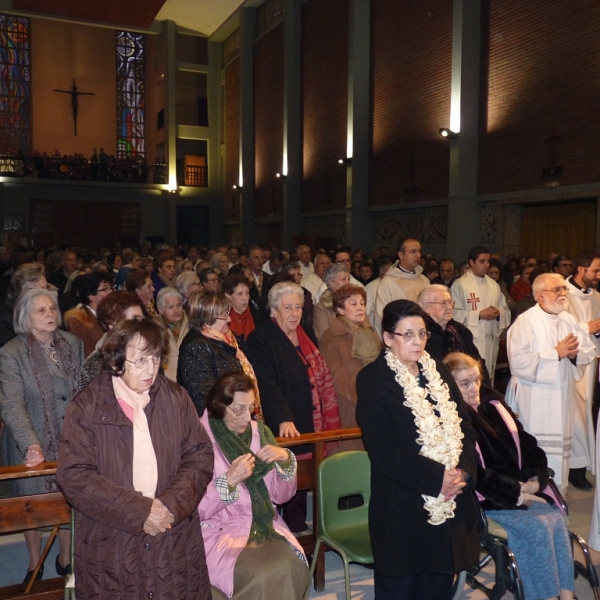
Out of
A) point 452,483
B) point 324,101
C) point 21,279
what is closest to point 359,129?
point 324,101

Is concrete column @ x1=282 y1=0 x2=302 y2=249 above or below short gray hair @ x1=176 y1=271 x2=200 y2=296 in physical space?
above

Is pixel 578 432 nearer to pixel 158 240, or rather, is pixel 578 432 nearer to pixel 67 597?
pixel 67 597

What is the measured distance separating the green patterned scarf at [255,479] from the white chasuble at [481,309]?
12.7ft

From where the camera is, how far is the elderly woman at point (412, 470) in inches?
110

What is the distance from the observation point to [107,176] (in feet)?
74.5

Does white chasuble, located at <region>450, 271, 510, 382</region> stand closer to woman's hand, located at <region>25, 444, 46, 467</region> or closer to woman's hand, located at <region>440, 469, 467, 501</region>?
woman's hand, located at <region>440, 469, 467, 501</region>

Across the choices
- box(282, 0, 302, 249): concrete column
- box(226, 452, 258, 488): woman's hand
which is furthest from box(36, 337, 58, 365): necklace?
box(282, 0, 302, 249): concrete column

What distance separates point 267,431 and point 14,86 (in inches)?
977

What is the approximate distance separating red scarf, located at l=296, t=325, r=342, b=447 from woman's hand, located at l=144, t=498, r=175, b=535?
5.23 feet

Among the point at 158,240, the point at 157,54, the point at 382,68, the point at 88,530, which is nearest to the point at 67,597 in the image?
the point at 88,530

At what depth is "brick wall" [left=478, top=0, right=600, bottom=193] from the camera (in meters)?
10.2

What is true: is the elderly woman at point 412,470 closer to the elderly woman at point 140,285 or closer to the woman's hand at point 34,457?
the woman's hand at point 34,457

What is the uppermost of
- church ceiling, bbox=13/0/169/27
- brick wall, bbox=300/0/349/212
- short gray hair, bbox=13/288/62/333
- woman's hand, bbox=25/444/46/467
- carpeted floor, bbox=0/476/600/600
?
church ceiling, bbox=13/0/169/27

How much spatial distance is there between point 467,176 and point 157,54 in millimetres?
16596
